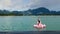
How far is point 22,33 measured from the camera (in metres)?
4.71

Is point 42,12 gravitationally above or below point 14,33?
above

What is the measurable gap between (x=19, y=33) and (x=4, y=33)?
1.12ft

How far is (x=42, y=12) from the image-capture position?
42.7m

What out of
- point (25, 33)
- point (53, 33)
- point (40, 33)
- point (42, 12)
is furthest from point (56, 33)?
point (42, 12)

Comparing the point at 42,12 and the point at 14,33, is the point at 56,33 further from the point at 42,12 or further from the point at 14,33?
the point at 42,12

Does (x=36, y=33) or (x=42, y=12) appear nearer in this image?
(x=36, y=33)

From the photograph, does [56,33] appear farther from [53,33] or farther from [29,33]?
[29,33]

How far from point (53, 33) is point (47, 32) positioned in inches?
7.2

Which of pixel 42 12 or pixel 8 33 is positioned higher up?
pixel 42 12

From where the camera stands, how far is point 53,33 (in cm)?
466

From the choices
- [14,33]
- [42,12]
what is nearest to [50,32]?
[14,33]

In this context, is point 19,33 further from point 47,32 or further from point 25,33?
point 47,32

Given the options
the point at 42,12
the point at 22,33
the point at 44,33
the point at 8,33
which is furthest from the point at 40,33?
the point at 42,12

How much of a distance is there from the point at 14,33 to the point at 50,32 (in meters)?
0.83
